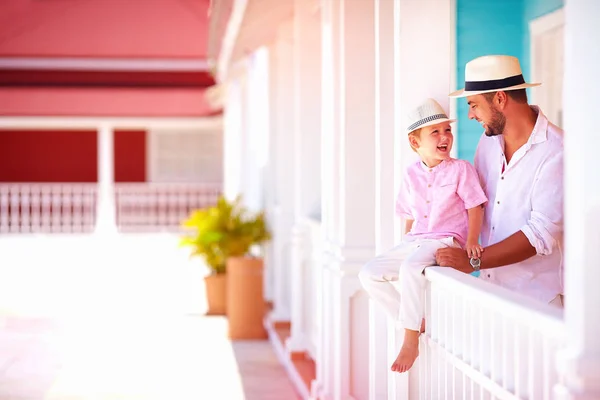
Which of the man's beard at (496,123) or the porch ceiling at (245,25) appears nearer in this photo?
the man's beard at (496,123)

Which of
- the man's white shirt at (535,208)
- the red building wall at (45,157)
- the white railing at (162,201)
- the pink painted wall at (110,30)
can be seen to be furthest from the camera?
the red building wall at (45,157)

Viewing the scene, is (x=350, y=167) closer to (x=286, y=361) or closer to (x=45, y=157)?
(x=286, y=361)

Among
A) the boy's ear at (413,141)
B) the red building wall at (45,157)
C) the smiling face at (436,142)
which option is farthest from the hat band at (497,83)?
the red building wall at (45,157)

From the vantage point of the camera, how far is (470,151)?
22.9ft

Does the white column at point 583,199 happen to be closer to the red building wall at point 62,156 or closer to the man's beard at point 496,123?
the man's beard at point 496,123

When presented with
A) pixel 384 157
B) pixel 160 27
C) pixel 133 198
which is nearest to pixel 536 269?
pixel 384 157

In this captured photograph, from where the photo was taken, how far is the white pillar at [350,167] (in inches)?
189

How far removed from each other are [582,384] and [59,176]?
66.3ft

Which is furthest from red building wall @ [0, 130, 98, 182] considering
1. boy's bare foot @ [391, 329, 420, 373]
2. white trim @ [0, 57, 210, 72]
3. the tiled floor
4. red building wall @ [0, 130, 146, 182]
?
boy's bare foot @ [391, 329, 420, 373]

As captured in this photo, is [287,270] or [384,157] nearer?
[384,157]

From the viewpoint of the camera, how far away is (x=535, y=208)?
10.4ft

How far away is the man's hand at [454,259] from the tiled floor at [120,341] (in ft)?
10.5

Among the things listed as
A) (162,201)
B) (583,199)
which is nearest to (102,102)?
(162,201)

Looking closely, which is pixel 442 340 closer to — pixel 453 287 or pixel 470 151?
pixel 453 287
